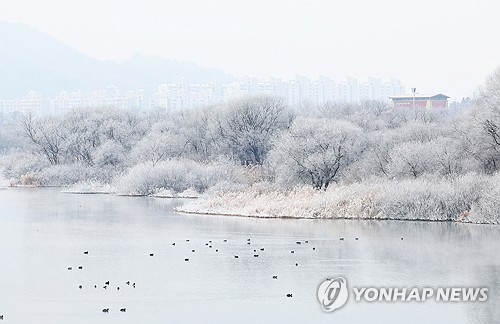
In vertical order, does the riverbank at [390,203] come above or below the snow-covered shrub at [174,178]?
above

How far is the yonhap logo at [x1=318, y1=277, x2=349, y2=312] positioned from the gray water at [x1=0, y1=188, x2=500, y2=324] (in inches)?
9.2

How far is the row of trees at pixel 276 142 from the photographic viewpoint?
41.4 meters

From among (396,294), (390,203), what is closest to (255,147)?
(390,203)

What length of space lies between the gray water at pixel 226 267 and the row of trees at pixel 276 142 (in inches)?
302

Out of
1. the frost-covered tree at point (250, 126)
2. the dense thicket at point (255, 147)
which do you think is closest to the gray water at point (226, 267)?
the dense thicket at point (255, 147)

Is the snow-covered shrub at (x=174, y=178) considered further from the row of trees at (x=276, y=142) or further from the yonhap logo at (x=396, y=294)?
the yonhap logo at (x=396, y=294)

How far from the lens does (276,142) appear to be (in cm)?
5038

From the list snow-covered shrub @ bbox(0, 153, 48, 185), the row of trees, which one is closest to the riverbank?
the row of trees

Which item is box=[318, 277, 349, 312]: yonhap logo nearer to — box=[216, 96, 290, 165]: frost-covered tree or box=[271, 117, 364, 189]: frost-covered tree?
box=[271, 117, 364, 189]: frost-covered tree

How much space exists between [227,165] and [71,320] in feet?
119

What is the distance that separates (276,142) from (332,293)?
94.8ft

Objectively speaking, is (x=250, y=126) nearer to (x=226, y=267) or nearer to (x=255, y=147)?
(x=255, y=147)

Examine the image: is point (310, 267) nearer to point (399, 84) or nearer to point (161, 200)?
point (161, 200)

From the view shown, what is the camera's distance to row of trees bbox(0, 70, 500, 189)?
41.4 metres
